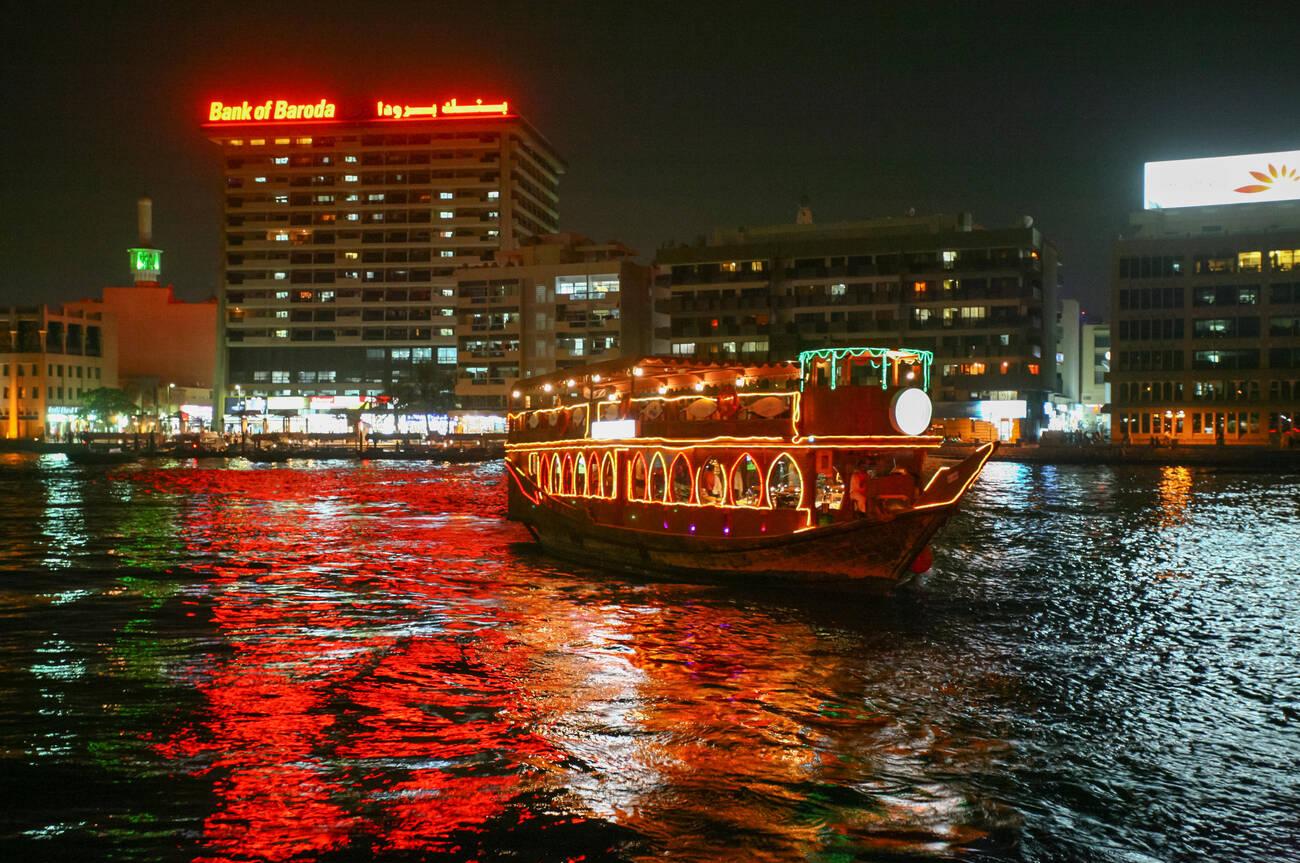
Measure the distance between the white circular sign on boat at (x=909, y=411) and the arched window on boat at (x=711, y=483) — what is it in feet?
13.7

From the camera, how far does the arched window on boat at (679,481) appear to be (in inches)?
952

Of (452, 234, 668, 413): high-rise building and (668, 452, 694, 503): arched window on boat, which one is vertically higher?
(452, 234, 668, 413): high-rise building

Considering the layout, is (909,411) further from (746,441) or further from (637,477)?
(637,477)

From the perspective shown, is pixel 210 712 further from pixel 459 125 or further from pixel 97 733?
pixel 459 125

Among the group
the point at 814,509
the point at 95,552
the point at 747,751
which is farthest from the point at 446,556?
the point at 747,751

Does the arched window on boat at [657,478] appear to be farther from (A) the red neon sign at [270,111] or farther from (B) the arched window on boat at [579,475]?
(A) the red neon sign at [270,111]

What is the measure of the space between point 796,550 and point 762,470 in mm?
1760

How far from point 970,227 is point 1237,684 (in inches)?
3245

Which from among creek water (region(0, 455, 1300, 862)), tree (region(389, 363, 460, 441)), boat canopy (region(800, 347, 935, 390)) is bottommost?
creek water (region(0, 455, 1300, 862))

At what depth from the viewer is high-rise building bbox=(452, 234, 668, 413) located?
326 feet

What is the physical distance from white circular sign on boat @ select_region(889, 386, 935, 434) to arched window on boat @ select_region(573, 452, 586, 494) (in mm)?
10253

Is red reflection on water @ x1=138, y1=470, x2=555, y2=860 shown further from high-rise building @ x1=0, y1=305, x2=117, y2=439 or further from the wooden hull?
high-rise building @ x1=0, y1=305, x2=117, y2=439

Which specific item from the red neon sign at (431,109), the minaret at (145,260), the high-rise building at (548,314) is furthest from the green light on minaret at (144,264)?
the high-rise building at (548,314)

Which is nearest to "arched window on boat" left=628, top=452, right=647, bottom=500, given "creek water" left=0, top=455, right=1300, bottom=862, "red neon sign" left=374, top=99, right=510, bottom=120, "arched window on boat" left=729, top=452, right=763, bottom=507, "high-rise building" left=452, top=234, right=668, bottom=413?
"creek water" left=0, top=455, right=1300, bottom=862
